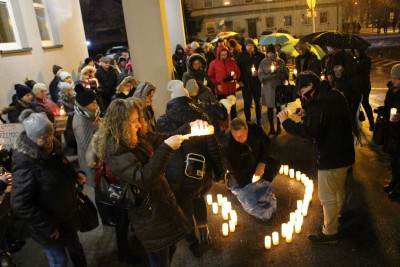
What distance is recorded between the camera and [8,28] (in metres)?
9.57

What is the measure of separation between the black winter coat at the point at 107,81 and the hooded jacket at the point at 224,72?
8.86ft

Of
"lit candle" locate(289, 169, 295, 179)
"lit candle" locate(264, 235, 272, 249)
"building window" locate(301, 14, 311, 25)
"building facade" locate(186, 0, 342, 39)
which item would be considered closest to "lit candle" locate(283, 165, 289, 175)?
"lit candle" locate(289, 169, 295, 179)

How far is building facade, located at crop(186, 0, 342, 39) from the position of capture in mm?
49531

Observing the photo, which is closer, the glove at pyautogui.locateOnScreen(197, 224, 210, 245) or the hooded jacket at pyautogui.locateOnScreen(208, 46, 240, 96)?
the glove at pyautogui.locateOnScreen(197, 224, 210, 245)

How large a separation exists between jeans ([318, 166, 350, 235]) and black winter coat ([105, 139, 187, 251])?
1.82 metres

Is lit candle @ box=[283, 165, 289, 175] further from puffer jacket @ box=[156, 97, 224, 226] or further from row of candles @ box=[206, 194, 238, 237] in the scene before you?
puffer jacket @ box=[156, 97, 224, 226]

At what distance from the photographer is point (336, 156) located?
429 centimetres

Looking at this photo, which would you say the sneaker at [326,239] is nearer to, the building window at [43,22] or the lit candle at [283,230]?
the lit candle at [283,230]

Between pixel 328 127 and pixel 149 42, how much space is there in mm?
4455

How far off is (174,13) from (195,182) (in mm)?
11281

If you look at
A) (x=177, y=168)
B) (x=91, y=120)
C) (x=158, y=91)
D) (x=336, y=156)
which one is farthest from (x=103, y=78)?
(x=336, y=156)

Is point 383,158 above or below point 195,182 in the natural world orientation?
below

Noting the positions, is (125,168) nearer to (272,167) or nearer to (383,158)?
(272,167)

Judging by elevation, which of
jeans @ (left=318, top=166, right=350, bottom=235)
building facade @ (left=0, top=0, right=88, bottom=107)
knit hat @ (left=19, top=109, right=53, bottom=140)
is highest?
building facade @ (left=0, top=0, right=88, bottom=107)
